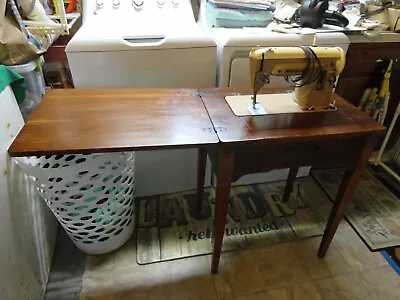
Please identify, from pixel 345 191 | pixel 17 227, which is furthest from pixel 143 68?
pixel 345 191

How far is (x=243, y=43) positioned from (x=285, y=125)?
1.60 ft

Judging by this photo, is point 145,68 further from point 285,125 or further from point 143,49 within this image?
point 285,125

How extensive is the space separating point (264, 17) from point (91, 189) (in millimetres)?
1206

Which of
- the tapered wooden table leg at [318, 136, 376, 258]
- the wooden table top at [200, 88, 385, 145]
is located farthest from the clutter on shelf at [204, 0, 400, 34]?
the tapered wooden table leg at [318, 136, 376, 258]

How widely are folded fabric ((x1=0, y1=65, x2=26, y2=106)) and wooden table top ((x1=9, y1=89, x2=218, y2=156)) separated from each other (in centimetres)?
9

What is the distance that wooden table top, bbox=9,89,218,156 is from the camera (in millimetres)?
837

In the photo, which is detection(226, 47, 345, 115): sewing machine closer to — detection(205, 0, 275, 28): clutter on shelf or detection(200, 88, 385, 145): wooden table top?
detection(200, 88, 385, 145): wooden table top

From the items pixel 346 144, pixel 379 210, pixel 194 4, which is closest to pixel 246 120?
pixel 346 144

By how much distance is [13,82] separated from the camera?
1002 mm

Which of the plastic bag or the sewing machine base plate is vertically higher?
the plastic bag

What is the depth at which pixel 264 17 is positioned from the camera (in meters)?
1.49

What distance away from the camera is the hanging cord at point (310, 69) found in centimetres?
97

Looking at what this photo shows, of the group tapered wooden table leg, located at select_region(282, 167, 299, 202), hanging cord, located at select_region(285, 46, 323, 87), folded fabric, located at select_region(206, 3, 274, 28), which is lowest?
tapered wooden table leg, located at select_region(282, 167, 299, 202)

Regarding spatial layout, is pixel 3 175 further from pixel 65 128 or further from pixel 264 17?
pixel 264 17
